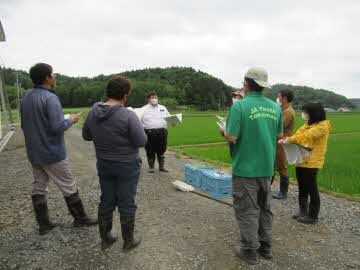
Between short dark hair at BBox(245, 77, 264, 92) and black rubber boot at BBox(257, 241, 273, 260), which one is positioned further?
black rubber boot at BBox(257, 241, 273, 260)

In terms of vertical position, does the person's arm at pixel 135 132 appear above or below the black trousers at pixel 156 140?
above

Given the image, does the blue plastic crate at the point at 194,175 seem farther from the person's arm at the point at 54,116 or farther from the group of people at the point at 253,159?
the person's arm at the point at 54,116

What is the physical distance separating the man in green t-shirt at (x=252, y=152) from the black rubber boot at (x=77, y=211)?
2046 millimetres

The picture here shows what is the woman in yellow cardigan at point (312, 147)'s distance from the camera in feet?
15.7

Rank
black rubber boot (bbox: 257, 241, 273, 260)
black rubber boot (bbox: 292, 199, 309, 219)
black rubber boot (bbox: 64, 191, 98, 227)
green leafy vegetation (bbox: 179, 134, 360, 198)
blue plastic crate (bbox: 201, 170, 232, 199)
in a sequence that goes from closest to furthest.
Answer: black rubber boot (bbox: 257, 241, 273, 260)
black rubber boot (bbox: 64, 191, 98, 227)
black rubber boot (bbox: 292, 199, 309, 219)
blue plastic crate (bbox: 201, 170, 232, 199)
green leafy vegetation (bbox: 179, 134, 360, 198)

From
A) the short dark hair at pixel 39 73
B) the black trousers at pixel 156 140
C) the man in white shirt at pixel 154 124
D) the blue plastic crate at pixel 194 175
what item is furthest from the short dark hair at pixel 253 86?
the black trousers at pixel 156 140

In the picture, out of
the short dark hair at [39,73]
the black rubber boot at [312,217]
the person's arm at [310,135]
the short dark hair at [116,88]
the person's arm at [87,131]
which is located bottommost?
the black rubber boot at [312,217]

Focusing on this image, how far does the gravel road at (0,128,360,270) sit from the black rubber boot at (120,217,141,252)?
82 mm

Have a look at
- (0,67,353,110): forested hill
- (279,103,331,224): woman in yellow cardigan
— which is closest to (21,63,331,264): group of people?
(279,103,331,224): woman in yellow cardigan

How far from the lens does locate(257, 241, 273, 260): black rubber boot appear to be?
3.76 metres

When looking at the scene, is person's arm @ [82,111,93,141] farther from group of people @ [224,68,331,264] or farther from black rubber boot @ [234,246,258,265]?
black rubber boot @ [234,246,258,265]

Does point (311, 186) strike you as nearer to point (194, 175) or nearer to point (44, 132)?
point (194, 175)

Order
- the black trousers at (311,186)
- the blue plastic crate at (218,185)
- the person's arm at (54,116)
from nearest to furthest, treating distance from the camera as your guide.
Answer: the person's arm at (54,116) < the black trousers at (311,186) < the blue plastic crate at (218,185)

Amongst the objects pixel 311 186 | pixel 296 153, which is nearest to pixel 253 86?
pixel 296 153
